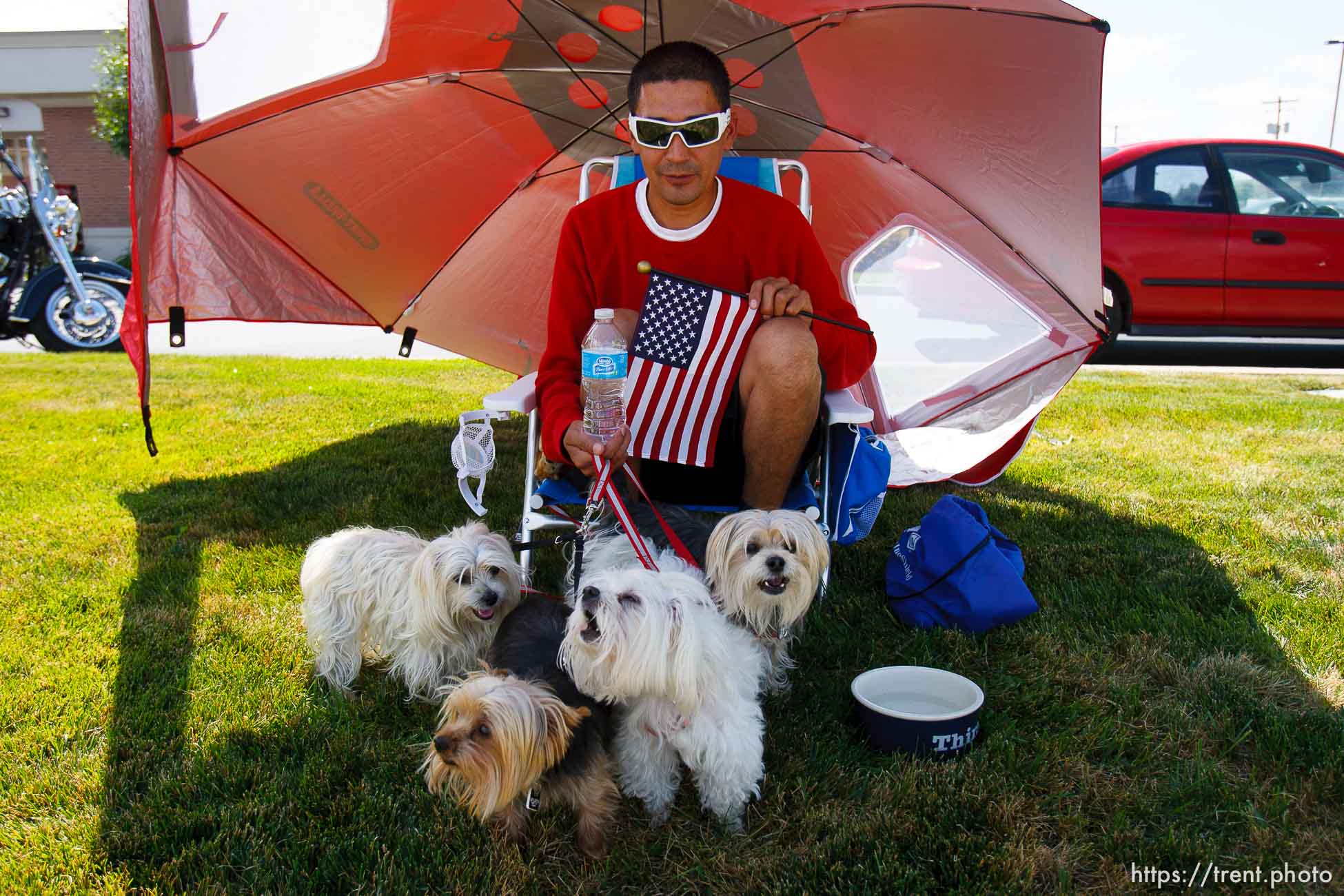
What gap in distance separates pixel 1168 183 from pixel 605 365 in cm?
749

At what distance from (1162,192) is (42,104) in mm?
31853

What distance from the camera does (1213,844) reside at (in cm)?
195

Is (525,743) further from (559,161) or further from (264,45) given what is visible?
(559,161)

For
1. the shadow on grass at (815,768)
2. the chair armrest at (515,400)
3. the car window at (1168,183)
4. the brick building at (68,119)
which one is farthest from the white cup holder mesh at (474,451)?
the brick building at (68,119)

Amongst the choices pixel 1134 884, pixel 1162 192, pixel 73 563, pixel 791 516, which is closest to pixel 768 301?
pixel 791 516

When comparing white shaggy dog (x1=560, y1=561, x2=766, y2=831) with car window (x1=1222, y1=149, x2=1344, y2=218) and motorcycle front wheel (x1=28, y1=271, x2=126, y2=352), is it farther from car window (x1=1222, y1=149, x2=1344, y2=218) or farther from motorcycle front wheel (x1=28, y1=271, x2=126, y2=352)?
motorcycle front wheel (x1=28, y1=271, x2=126, y2=352)

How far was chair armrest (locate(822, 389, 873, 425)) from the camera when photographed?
111 inches

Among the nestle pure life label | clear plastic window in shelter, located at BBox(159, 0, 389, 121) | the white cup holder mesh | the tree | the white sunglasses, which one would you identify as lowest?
the white cup holder mesh

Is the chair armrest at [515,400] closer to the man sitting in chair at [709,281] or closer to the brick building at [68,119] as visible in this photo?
the man sitting in chair at [709,281]

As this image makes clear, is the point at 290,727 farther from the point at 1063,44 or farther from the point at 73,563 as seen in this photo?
the point at 1063,44

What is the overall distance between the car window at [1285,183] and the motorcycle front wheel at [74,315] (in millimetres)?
10773

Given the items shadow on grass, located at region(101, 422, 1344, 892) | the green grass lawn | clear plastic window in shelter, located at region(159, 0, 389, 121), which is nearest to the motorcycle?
the green grass lawn

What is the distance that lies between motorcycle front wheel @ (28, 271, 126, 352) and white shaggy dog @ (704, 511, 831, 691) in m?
8.77

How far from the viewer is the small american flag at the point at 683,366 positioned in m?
2.77
